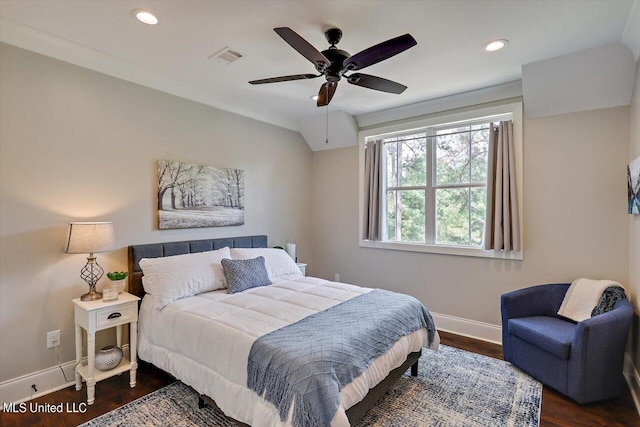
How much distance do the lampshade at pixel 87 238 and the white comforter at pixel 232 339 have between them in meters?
0.62

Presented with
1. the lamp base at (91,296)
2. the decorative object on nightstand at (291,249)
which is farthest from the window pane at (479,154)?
the lamp base at (91,296)

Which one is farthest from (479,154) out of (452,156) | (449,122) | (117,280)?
(117,280)

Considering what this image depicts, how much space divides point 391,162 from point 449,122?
2.99 ft

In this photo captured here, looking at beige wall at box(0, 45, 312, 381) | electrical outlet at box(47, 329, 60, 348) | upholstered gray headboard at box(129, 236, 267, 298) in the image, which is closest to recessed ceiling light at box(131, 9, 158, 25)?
beige wall at box(0, 45, 312, 381)

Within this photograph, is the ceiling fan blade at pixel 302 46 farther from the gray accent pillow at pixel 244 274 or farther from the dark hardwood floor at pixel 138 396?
the dark hardwood floor at pixel 138 396

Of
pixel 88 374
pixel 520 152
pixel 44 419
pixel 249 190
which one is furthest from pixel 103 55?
pixel 520 152

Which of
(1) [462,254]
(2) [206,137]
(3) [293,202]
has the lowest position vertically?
(1) [462,254]

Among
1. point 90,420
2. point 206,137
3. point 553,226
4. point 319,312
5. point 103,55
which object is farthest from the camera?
point 206,137

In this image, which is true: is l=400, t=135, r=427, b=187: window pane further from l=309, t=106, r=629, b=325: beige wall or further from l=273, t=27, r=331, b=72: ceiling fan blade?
l=273, t=27, r=331, b=72: ceiling fan blade

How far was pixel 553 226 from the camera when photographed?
319cm

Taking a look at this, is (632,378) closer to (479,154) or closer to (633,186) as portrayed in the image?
(633,186)

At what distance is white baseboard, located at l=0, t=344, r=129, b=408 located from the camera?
2344 millimetres

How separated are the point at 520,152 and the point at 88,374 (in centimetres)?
443

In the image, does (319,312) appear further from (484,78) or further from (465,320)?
(484,78)
